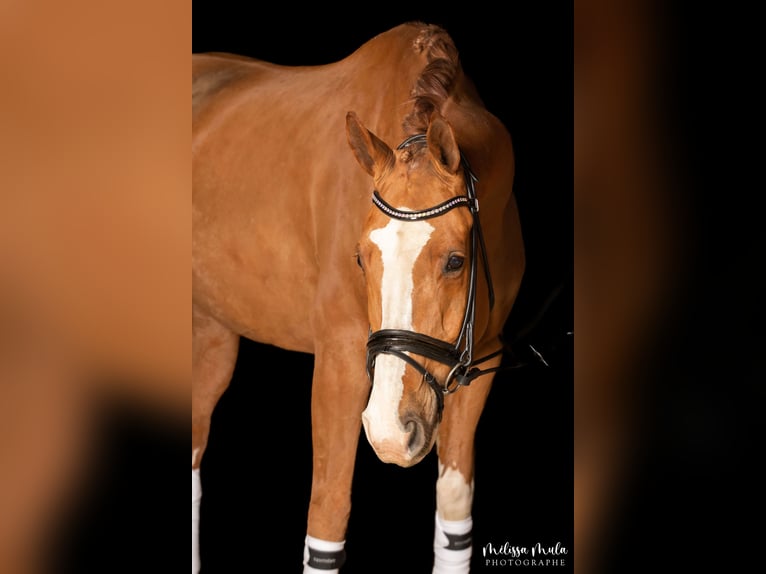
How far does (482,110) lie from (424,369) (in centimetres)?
80

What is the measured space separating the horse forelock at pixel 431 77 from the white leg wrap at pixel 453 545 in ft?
4.22

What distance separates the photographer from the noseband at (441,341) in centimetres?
199

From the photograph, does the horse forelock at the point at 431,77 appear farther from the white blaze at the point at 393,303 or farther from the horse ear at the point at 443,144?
the white blaze at the point at 393,303

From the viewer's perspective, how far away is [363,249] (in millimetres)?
2047

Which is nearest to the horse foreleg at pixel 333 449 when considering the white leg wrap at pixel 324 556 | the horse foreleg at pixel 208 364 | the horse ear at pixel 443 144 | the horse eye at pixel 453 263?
the white leg wrap at pixel 324 556

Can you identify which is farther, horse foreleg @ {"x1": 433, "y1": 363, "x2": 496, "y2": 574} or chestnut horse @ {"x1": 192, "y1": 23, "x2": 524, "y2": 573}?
horse foreleg @ {"x1": 433, "y1": 363, "x2": 496, "y2": 574}

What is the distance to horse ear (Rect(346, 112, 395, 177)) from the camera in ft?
6.93

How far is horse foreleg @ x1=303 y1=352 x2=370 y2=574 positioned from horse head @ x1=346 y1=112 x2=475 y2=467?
444 millimetres

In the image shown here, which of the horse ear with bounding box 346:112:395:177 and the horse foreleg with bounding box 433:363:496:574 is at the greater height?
the horse ear with bounding box 346:112:395:177

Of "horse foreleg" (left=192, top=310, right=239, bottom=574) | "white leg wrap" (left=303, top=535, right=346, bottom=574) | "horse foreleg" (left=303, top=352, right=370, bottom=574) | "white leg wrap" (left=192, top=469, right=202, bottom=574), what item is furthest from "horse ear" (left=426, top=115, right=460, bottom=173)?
"white leg wrap" (left=192, top=469, right=202, bottom=574)

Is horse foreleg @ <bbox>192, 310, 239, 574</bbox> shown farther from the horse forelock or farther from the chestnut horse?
the horse forelock

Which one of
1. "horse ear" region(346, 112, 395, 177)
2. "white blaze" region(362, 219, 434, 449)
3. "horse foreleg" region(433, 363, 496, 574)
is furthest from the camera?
"horse foreleg" region(433, 363, 496, 574)
